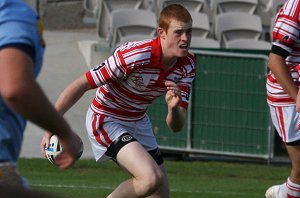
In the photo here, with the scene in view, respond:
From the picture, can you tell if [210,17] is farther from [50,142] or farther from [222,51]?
[50,142]

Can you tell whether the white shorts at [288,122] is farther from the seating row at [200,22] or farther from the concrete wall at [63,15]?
the concrete wall at [63,15]

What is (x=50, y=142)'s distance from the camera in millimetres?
7012

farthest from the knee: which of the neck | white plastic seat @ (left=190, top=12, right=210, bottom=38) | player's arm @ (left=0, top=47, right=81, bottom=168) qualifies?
white plastic seat @ (left=190, top=12, right=210, bottom=38)

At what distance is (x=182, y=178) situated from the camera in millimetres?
12891

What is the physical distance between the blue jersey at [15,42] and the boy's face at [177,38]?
11.4 feet

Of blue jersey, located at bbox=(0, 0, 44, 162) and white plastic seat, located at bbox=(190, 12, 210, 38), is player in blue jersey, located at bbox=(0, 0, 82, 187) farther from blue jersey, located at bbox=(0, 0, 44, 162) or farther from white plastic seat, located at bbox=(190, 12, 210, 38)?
white plastic seat, located at bbox=(190, 12, 210, 38)

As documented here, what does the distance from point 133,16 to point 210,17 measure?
172cm

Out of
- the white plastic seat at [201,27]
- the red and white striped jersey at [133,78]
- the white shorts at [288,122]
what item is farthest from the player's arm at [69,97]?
the white plastic seat at [201,27]

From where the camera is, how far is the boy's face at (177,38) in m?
7.77

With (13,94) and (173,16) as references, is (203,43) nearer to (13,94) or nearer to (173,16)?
(173,16)

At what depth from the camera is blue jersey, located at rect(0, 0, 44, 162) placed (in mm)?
4059

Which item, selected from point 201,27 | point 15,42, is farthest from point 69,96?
point 201,27

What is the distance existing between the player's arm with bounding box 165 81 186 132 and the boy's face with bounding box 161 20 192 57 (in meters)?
0.33

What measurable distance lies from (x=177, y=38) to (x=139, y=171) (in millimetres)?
1043
